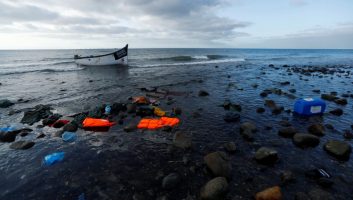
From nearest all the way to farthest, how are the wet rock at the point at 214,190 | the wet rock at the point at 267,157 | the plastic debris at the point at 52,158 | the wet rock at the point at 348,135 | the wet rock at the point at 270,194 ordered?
the wet rock at the point at 270,194
the wet rock at the point at 214,190
the wet rock at the point at 267,157
the plastic debris at the point at 52,158
the wet rock at the point at 348,135

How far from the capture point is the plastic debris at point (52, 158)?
6816mm

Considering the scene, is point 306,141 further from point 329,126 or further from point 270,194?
point 270,194

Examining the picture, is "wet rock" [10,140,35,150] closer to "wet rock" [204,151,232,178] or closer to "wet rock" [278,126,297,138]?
"wet rock" [204,151,232,178]

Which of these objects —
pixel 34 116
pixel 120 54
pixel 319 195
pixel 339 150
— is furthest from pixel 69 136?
pixel 120 54

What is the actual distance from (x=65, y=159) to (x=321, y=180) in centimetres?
786

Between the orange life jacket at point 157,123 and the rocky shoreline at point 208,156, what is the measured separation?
1.21 ft

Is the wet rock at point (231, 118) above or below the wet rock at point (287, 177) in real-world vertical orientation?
above

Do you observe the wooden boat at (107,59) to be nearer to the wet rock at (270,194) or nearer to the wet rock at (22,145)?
the wet rock at (22,145)

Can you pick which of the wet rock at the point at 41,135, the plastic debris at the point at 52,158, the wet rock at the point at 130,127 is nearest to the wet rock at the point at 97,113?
the wet rock at the point at 130,127

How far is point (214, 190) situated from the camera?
5.11 m

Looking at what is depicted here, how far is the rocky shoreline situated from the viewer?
544 centimetres

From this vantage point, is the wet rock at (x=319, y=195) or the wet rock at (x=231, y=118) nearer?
the wet rock at (x=319, y=195)

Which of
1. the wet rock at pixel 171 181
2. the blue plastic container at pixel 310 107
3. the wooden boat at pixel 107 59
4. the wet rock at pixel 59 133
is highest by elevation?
the wooden boat at pixel 107 59

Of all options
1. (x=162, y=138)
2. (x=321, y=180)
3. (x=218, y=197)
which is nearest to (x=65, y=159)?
(x=162, y=138)
